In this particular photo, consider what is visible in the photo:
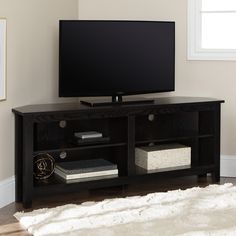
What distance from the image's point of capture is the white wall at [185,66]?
471 centimetres

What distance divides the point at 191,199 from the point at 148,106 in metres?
0.76

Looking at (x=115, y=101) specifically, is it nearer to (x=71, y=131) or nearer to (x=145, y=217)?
(x=71, y=131)

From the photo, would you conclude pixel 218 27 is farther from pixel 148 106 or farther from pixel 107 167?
pixel 107 167

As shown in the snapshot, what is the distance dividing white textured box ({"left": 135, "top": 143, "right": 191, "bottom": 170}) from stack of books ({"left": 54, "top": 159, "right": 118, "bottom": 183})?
28 cm

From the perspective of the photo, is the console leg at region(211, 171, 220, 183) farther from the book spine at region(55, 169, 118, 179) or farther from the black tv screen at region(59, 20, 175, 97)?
the book spine at region(55, 169, 118, 179)

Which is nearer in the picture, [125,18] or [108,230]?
[108,230]

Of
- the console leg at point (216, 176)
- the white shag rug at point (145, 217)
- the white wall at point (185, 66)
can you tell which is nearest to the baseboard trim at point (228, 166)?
the white wall at point (185, 66)

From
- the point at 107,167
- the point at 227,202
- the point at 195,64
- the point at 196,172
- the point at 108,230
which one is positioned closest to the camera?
the point at 108,230

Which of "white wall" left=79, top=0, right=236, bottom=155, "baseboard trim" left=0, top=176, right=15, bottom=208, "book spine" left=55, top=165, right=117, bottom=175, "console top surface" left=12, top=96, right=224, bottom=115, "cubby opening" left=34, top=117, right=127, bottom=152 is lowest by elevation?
"baseboard trim" left=0, top=176, right=15, bottom=208

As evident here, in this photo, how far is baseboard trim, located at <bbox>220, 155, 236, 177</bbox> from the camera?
15.5 ft

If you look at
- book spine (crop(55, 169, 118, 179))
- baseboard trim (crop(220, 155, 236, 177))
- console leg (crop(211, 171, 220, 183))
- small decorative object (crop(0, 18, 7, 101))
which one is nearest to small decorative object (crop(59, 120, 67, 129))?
book spine (crop(55, 169, 118, 179))

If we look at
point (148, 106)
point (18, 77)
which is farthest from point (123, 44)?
point (18, 77)

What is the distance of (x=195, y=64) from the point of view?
4750mm

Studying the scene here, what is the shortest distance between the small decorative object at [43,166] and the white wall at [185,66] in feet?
4.53
